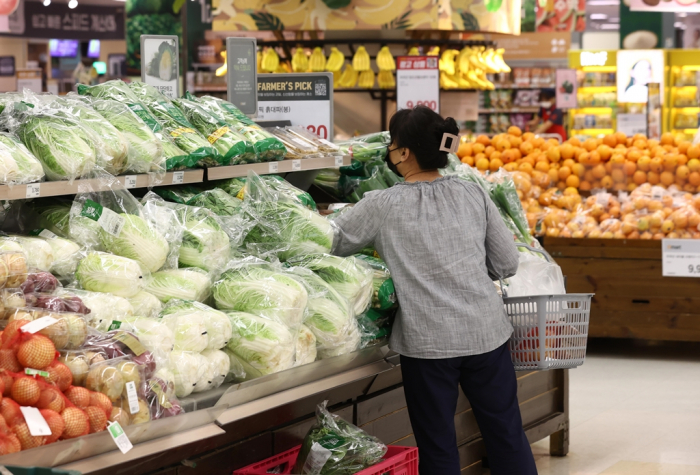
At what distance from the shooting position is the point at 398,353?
297cm

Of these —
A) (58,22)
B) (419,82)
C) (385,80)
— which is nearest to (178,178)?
(419,82)

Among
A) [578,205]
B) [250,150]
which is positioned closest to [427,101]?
[578,205]

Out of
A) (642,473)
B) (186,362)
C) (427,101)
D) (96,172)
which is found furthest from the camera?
(427,101)

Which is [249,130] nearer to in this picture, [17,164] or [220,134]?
[220,134]

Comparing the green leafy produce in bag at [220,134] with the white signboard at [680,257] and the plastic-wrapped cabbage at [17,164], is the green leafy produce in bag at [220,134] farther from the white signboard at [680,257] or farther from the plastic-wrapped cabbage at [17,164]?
the white signboard at [680,257]

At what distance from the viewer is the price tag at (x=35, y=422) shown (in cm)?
175

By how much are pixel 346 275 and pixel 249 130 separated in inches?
36.4

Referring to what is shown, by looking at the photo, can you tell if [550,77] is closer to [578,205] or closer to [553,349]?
[578,205]

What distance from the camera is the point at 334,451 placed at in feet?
8.14

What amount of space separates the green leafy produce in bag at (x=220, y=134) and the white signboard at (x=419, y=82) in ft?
9.31

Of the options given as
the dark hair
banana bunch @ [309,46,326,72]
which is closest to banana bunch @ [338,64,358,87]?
banana bunch @ [309,46,326,72]

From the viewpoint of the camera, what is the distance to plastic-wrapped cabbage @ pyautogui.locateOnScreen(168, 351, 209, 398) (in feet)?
7.38

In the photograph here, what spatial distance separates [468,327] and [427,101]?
3.61 metres

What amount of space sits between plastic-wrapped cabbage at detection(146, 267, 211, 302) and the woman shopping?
61 cm
